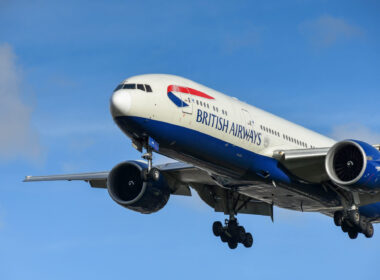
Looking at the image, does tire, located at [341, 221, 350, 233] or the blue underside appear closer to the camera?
the blue underside

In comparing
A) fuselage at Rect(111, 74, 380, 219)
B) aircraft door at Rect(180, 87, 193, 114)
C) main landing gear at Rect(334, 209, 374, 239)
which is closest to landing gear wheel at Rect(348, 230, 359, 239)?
main landing gear at Rect(334, 209, 374, 239)

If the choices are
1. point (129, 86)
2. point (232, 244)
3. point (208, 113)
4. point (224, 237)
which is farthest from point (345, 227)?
point (129, 86)

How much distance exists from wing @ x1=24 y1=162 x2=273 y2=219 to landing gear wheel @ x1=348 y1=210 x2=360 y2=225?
18.4 ft

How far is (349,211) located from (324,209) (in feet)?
6.94

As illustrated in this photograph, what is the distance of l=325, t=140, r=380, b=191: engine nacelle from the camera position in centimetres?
4078

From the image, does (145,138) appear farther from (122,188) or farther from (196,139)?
(122,188)

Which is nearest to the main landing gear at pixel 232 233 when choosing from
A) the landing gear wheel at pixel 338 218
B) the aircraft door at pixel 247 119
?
the landing gear wheel at pixel 338 218

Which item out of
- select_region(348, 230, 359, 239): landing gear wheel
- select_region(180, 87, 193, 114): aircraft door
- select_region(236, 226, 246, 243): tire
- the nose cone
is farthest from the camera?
select_region(236, 226, 246, 243): tire

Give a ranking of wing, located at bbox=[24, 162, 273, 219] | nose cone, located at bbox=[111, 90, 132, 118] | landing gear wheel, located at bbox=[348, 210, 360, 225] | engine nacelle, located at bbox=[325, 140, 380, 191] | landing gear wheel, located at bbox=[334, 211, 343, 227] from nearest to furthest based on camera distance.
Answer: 1. nose cone, located at bbox=[111, 90, 132, 118]
2. engine nacelle, located at bbox=[325, 140, 380, 191]
3. landing gear wheel, located at bbox=[348, 210, 360, 225]
4. landing gear wheel, located at bbox=[334, 211, 343, 227]
5. wing, located at bbox=[24, 162, 273, 219]

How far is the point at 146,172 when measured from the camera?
125ft

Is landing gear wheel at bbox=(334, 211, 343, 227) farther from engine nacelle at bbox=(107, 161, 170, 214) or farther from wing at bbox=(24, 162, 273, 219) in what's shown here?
engine nacelle at bbox=(107, 161, 170, 214)

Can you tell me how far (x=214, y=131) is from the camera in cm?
3978

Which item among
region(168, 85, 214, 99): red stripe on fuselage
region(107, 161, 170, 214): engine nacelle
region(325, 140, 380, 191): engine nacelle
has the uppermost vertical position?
region(168, 85, 214, 99): red stripe on fuselage

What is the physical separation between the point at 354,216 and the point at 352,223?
1.69 ft
